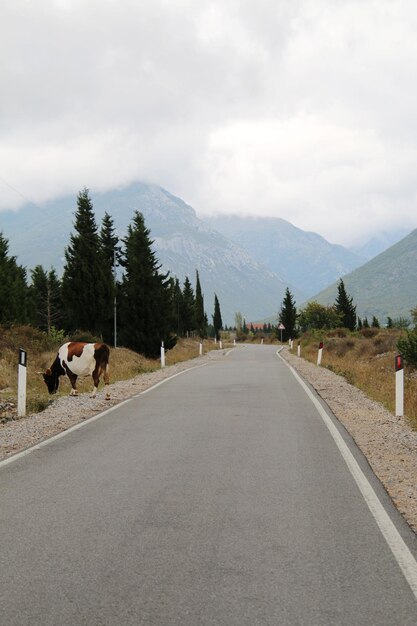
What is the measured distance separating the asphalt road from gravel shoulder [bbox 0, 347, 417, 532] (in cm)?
25

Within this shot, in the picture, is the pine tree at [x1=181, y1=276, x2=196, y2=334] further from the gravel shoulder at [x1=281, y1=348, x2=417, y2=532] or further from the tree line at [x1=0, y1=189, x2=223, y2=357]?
the gravel shoulder at [x1=281, y1=348, x2=417, y2=532]

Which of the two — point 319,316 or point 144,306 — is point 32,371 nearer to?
point 144,306

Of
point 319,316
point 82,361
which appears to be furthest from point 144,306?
point 319,316

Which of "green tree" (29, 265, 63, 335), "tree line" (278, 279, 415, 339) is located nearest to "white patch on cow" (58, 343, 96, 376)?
"green tree" (29, 265, 63, 335)

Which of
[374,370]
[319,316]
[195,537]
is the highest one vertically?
[319,316]

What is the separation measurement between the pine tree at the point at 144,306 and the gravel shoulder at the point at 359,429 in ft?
80.3

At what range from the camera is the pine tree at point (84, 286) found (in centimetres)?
4750

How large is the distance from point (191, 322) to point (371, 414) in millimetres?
70956

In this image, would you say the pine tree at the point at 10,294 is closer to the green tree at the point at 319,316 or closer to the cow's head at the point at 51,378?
the cow's head at the point at 51,378

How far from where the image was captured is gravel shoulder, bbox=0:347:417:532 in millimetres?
6626

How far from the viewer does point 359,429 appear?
401 inches

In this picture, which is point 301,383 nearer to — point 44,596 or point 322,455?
point 322,455

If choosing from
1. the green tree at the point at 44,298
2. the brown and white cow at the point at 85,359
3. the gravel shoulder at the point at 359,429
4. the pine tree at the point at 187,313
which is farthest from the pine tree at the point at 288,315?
the brown and white cow at the point at 85,359

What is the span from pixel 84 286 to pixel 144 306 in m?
7.48
